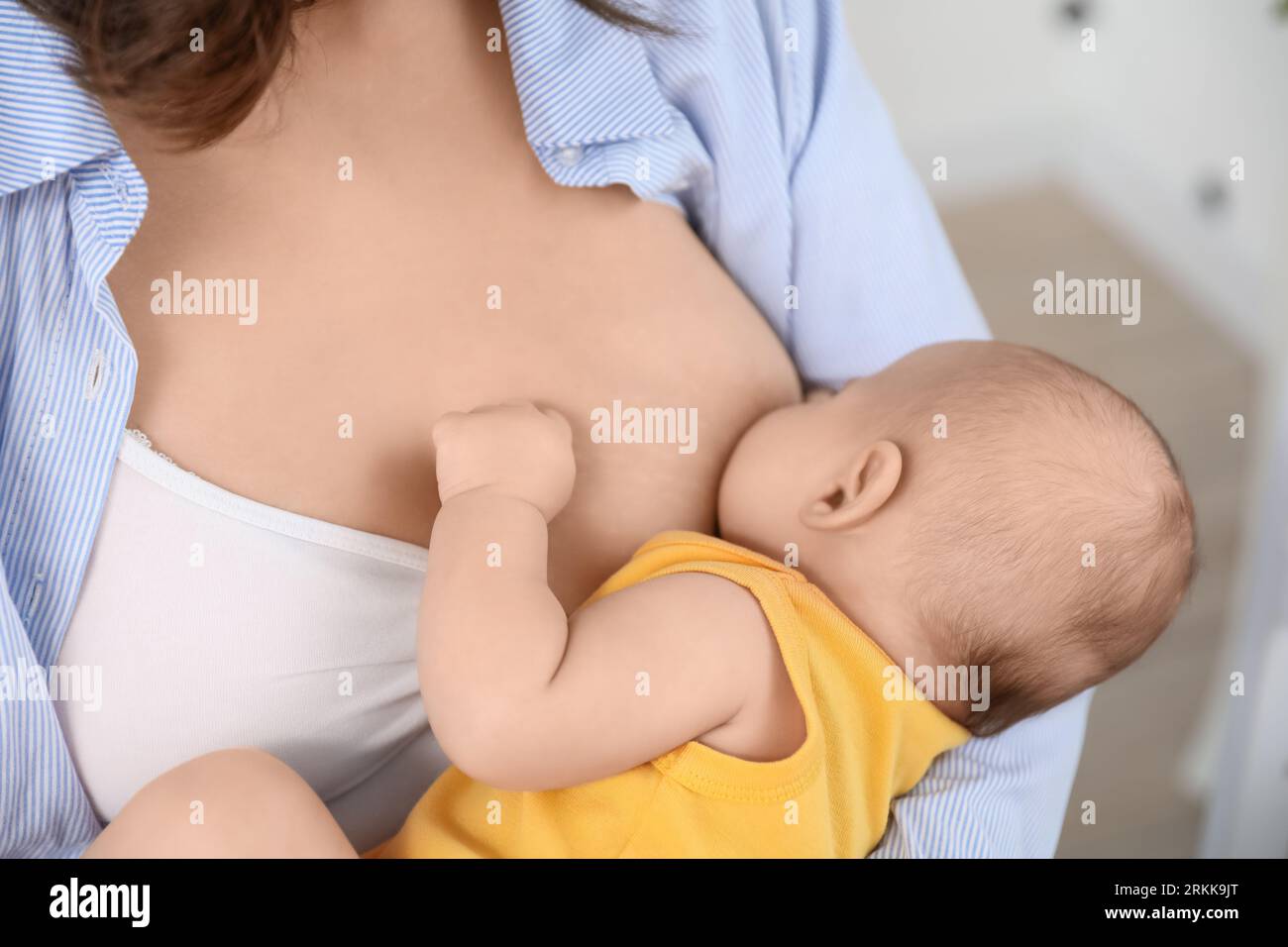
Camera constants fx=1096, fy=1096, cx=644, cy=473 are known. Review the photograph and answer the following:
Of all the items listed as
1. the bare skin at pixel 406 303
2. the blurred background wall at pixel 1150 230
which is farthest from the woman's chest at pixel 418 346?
the blurred background wall at pixel 1150 230

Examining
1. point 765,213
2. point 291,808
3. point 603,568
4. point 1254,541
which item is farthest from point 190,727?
point 1254,541

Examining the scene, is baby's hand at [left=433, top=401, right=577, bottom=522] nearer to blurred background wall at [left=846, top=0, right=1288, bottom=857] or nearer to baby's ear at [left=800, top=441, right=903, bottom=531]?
baby's ear at [left=800, top=441, right=903, bottom=531]

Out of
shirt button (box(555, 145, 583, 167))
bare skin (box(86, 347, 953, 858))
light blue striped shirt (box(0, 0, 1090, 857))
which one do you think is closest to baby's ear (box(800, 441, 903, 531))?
bare skin (box(86, 347, 953, 858))

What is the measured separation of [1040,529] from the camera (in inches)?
32.6

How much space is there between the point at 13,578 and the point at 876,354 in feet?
2.54

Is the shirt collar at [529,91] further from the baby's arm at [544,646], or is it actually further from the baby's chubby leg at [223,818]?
the baby's chubby leg at [223,818]

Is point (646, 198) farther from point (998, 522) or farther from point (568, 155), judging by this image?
point (998, 522)

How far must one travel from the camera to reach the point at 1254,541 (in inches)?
55.4

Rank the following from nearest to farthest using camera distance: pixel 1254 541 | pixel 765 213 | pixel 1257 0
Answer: pixel 765 213, pixel 1254 541, pixel 1257 0

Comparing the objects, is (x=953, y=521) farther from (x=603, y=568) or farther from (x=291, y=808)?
(x=291, y=808)

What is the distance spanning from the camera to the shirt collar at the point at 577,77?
929mm

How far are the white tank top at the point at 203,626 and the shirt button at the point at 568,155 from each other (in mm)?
362

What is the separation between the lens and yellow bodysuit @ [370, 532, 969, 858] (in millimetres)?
767
